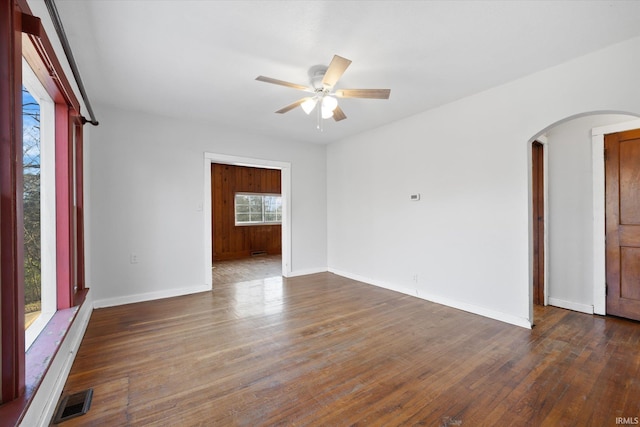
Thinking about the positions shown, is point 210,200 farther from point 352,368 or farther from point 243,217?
point 243,217

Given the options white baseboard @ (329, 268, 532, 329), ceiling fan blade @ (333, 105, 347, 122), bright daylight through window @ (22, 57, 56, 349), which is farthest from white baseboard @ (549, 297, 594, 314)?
bright daylight through window @ (22, 57, 56, 349)

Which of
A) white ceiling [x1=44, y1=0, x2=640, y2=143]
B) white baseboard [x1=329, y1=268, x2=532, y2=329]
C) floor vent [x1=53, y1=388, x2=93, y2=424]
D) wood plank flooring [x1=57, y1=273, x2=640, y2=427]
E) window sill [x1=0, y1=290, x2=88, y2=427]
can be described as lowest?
wood plank flooring [x1=57, y1=273, x2=640, y2=427]

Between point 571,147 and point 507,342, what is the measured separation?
257cm

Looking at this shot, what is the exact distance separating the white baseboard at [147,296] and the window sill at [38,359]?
1.32m

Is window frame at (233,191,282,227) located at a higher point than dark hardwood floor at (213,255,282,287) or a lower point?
higher

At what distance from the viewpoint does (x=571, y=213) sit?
11.2ft

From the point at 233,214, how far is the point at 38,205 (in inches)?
216

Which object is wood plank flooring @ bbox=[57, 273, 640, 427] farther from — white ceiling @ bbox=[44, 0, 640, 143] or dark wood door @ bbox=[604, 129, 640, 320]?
white ceiling @ bbox=[44, 0, 640, 143]

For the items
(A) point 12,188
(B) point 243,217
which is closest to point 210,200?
(A) point 12,188

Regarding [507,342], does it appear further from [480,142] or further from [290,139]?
[290,139]

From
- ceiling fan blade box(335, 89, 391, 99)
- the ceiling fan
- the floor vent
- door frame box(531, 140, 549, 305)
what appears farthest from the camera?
door frame box(531, 140, 549, 305)

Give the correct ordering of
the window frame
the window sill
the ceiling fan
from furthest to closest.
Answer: the window frame
the ceiling fan
the window sill

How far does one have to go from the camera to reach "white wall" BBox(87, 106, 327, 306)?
3.62 meters

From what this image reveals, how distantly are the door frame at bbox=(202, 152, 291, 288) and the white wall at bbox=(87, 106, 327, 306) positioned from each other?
7 cm
